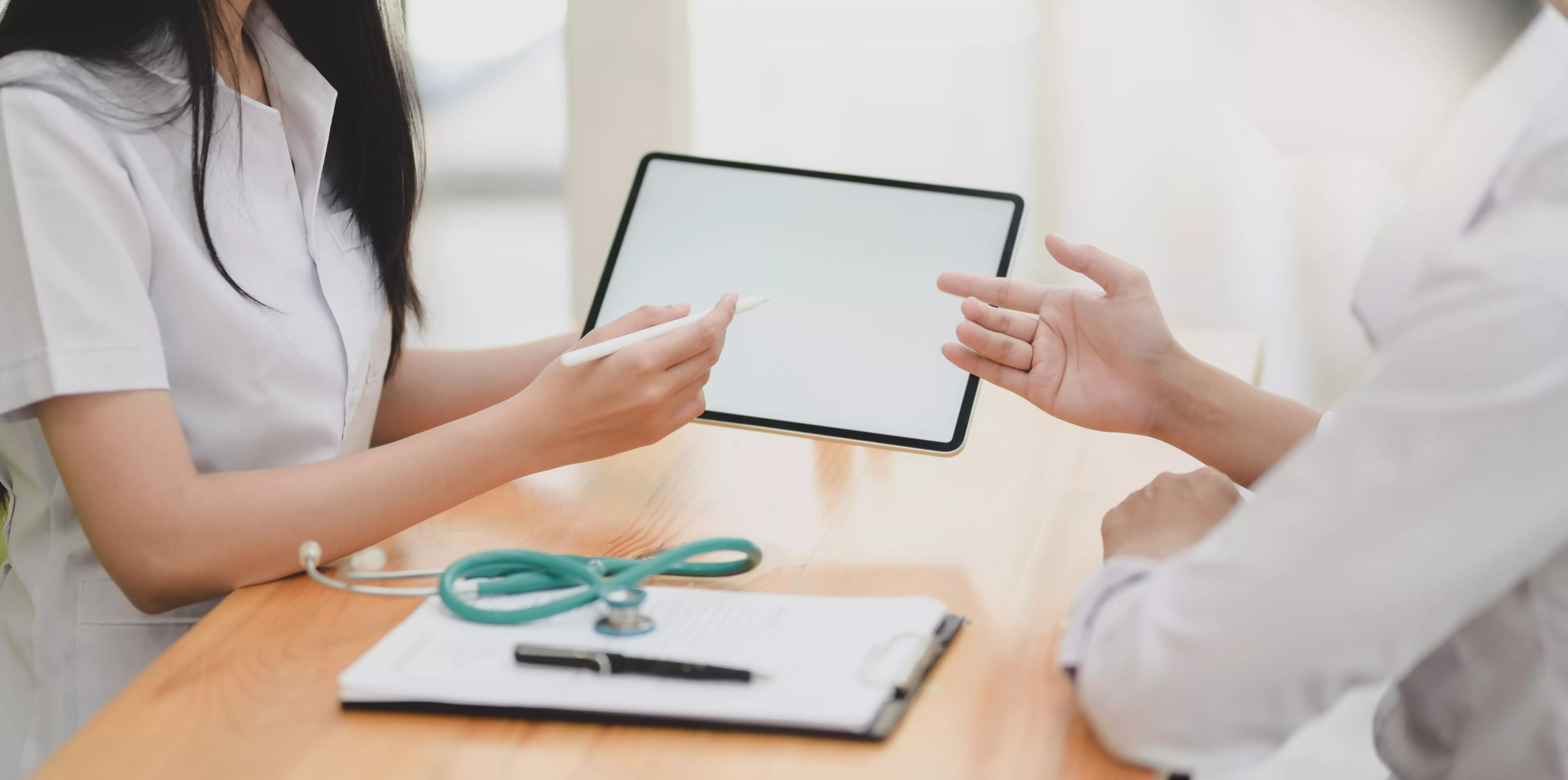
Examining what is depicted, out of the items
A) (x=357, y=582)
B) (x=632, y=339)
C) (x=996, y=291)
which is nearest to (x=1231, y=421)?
(x=996, y=291)

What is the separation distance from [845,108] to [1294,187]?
0.84m

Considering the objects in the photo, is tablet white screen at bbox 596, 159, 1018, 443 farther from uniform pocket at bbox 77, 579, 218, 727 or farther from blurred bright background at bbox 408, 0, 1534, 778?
blurred bright background at bbox 408, 0, 1534, 778

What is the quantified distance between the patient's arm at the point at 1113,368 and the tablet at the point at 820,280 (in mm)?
51

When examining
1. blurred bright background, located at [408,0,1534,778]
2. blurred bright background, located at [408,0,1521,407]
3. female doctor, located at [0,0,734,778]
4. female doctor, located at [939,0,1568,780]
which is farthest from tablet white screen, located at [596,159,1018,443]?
blurred bright background, located at [408,0,1521,407]

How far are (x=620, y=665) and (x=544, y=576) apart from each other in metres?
0.13

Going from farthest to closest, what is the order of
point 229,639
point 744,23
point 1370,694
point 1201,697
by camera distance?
point 744,23, point 1370,694, point 229,639, point 1201,697

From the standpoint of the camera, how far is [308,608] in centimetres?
80

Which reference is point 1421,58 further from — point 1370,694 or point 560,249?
point 560,249

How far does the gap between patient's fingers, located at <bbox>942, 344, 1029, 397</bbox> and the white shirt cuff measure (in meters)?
0.29

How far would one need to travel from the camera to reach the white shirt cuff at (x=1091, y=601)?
66cm

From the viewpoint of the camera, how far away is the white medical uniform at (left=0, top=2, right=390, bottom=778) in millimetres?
773

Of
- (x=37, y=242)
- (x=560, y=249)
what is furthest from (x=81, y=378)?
(x=560, y=249)

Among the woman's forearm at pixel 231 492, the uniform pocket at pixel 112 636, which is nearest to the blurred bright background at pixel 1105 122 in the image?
the woman's forearm at pixel 231 492

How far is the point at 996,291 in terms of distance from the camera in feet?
3.25
